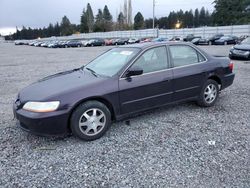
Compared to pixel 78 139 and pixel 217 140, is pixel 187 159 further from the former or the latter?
pixel 78 139

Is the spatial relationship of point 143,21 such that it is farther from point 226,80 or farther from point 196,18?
point 226,80

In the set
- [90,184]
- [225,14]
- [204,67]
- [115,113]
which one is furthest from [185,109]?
[225,14]

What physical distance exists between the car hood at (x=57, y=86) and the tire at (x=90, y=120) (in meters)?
0.35

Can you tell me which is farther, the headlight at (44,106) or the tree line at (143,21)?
the tree line at (143,21)

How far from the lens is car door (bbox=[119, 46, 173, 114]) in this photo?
13.1ft

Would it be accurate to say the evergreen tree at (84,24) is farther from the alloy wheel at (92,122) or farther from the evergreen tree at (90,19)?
the alloy wheel at (92,122)

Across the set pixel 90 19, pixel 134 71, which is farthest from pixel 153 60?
pixel 90 19

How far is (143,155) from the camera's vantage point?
3.34 m

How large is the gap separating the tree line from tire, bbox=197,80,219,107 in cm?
6857

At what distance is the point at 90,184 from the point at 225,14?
8034 cm

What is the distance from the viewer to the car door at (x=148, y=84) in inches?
158

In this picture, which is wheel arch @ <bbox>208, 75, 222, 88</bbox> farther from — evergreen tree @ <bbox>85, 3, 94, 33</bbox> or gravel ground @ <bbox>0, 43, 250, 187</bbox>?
evergreen tree @ <bbox>85, 3, 94, 33</bbox>

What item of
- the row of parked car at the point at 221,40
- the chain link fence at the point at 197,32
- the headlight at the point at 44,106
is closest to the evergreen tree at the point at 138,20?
the chain link fence at the point at 197,32

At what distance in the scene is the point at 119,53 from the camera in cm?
468
